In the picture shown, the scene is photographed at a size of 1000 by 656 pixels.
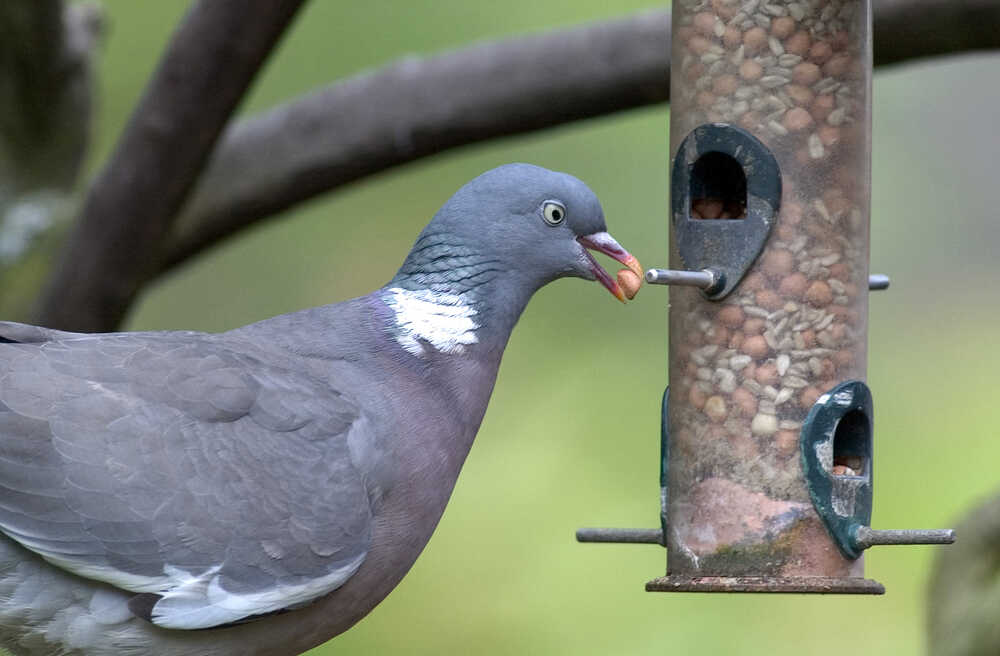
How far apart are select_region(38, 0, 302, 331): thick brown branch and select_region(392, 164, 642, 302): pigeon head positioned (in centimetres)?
96

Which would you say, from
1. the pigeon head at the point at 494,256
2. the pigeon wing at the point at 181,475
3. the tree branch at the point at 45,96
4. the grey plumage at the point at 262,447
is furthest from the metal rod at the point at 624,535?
the tree branch at the point at 45,96

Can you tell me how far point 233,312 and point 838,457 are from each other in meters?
4.72

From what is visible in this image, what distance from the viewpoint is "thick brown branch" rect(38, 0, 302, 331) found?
14.2ft

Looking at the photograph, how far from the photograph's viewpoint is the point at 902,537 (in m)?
3.40

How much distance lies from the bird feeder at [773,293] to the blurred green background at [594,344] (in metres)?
3.56

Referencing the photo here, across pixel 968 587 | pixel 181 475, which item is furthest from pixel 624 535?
pixel 968 587

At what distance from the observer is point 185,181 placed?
15.1ft

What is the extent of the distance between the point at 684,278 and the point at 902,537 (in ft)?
2.56

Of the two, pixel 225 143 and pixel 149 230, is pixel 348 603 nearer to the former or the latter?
pixel 149 230

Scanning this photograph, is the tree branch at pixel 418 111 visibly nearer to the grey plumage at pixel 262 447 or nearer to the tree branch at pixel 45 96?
the tree branch at pixel 45 96

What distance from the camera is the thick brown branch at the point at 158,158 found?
433 cm

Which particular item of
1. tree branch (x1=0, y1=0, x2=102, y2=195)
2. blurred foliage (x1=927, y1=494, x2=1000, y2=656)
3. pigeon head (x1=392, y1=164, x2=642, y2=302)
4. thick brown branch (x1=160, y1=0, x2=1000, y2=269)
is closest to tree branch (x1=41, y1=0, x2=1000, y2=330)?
thick brown branch (x1=160, y1=0, x2=1000, y2=269)

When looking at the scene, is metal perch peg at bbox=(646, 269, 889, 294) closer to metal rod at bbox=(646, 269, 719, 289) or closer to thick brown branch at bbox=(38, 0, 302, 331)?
metal rod at bbox=(646, 269, 719, 289)

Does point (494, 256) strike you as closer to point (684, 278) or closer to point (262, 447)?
point (684, 278)
